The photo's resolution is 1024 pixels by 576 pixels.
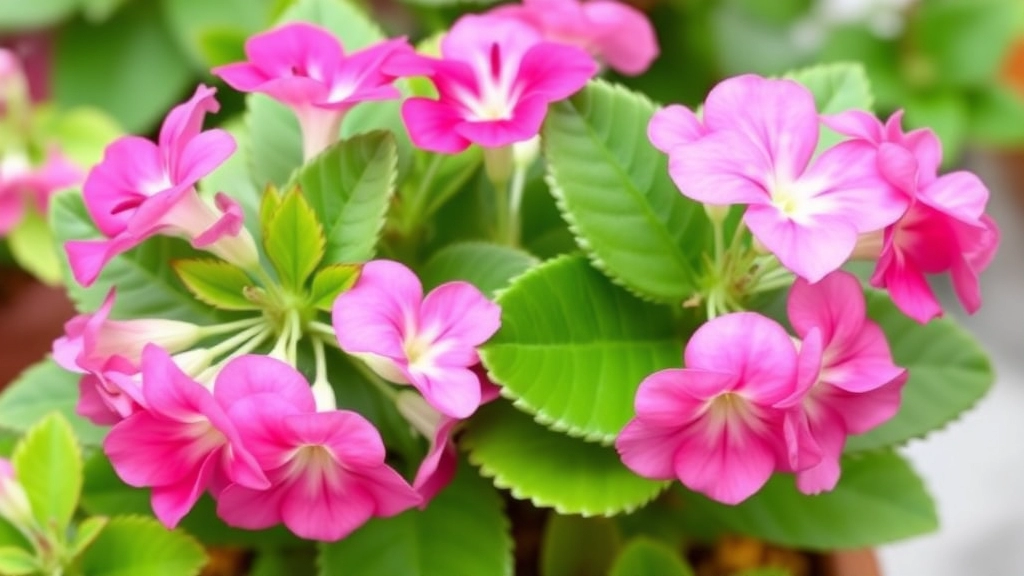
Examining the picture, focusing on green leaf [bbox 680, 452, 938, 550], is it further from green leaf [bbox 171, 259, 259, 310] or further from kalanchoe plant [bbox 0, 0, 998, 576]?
green leaf [bbox 171, 259, 259, 310]

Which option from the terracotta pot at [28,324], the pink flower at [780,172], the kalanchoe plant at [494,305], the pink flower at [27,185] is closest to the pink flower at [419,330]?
the kalanchoe plant at [494,305]

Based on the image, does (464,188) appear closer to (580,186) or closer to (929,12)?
(580,186)

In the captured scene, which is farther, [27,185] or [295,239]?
[27,185]

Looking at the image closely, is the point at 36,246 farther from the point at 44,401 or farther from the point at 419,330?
the point at 419,330

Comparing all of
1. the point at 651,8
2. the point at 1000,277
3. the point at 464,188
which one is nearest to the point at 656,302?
the point at 464,188

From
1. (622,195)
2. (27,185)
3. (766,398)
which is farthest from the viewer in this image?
(27,185)

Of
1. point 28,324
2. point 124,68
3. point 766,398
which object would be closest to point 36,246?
point 28,324

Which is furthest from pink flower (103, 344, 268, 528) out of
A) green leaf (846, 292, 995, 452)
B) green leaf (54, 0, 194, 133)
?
green leaf (54, 0, 194, 133)

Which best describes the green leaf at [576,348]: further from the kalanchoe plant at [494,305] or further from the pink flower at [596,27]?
the pink flower at [596,27]
